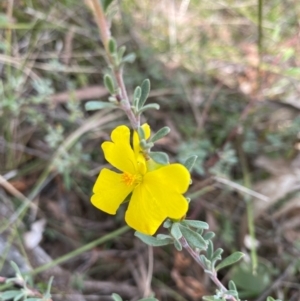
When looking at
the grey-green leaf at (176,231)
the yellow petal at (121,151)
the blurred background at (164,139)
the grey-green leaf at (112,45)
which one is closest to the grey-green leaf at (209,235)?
the grey-green leaf at (176,231)

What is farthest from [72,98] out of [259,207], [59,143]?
[259,207]

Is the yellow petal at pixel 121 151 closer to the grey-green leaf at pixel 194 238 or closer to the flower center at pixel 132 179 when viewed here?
the flower center at pixel 132 179

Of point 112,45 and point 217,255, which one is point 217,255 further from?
point 112,45

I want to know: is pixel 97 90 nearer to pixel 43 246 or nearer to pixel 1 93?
pixel 1 93

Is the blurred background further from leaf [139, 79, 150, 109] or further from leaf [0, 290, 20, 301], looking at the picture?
leaf [139, 79, 150, 109]

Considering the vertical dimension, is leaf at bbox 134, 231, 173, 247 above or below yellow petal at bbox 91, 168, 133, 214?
below

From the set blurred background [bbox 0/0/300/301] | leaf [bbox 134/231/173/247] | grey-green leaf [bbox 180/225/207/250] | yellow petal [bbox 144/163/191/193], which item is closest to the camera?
yellow petal [bbox 144/163/191/193]

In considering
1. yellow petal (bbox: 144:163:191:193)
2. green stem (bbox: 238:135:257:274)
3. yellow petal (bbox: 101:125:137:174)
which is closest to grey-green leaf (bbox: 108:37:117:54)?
yellow petal (bbox: 101:125:137:174)

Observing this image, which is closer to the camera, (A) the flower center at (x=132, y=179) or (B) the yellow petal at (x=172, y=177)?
(B) the yellow petal at (x=172, y=177)

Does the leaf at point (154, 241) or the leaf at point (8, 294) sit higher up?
the leaf at point (154, 241)
